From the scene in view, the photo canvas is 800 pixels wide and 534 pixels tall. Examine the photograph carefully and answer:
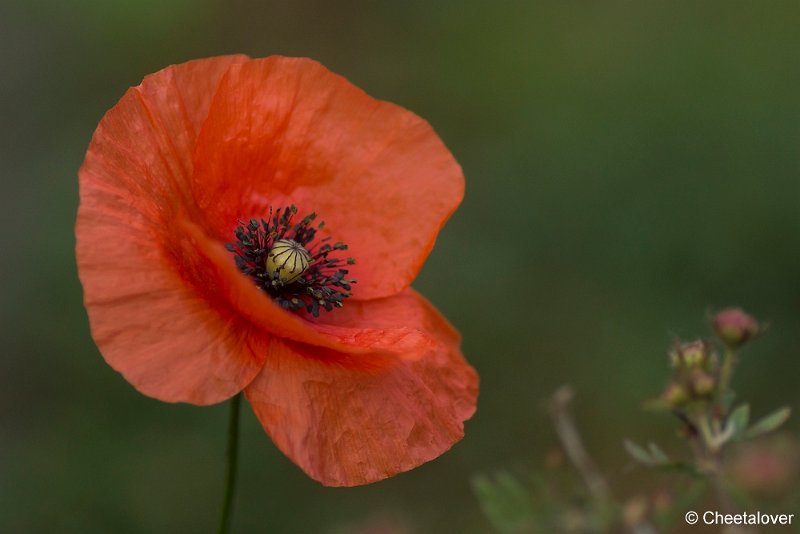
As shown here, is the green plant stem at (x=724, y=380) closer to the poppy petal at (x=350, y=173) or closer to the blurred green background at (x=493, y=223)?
the poppy petal at (x=350, y=173)

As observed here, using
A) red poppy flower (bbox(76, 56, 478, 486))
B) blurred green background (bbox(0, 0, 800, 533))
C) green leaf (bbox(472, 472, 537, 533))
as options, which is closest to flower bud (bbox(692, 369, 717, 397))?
green leaf (bbox(472, 472, 537, 533))

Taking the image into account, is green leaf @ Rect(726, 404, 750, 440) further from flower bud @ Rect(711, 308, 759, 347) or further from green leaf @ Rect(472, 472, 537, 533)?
green leaf @ Rect(472, 472, 537, 533)

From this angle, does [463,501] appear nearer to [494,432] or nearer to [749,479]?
[494,432]

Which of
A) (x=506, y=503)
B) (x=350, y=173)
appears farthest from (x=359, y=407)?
(x=350, y=173)

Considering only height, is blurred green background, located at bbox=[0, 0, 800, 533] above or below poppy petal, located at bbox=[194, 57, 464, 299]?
below

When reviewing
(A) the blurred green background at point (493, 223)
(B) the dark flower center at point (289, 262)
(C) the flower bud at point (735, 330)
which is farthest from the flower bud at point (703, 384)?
(A) the blurred green background at point (493, 223)

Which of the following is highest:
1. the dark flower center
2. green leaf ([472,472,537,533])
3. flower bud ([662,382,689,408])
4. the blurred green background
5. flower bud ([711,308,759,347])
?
flower bud ([711,308,759,347])

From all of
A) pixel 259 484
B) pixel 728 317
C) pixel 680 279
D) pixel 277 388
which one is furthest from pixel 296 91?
pixel 680 279
